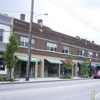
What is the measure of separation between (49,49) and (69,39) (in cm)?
720

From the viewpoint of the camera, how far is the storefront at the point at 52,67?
113 ft

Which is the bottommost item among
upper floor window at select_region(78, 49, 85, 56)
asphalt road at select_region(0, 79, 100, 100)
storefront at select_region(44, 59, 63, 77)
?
asphalt road at select_region(0, 79, 100, 100)

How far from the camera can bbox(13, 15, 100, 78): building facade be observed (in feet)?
97.6

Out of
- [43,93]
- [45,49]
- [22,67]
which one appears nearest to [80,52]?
[45,49]

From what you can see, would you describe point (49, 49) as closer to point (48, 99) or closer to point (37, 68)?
point (37, 68)

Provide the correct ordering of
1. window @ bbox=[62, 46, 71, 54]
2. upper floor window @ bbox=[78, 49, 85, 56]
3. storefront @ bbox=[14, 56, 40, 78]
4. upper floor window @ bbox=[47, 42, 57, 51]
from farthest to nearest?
1. upper floor window @ bbox=[78, 49, 85, 56]
2. window @ bbox=[62, 46, 71, 54]
3. upper floor window @ bbox=[47, 42, 57, 51]
4. storefront @ bbox=[14, 56, 40, 78]

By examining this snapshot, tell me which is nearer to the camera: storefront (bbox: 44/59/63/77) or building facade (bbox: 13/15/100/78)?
building facade (bbox: 13/15/100/78)

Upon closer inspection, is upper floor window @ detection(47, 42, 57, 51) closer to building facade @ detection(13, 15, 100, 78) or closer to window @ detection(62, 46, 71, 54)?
building facade @ detection(13, 15, 100, 78)

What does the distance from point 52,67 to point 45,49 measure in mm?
3933

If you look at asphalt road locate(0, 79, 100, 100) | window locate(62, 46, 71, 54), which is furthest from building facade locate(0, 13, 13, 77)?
window locate(62, 46, 71, 54)

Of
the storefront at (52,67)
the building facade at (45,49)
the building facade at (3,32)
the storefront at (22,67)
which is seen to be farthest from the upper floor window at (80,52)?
the building facade at (3,32)

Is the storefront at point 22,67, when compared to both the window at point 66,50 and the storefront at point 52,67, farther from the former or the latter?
the window at point 66,50

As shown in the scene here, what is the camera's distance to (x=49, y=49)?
35.2 metres

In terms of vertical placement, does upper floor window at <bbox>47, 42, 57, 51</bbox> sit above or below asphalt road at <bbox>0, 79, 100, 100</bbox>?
above
